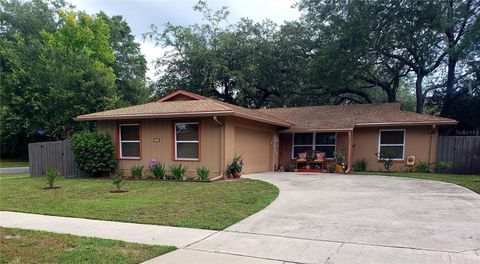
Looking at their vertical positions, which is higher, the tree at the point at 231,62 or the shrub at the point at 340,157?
the tree at the point at 231,62

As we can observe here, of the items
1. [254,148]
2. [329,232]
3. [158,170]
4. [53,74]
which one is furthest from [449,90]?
[53,74]

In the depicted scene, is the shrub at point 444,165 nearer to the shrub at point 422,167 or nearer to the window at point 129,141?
the shrub at point 422,167

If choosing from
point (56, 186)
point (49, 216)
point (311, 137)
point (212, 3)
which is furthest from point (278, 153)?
point (212, 3)

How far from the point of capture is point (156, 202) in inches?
293

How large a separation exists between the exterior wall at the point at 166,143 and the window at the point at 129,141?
0.18 meters

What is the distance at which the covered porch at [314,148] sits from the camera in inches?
598

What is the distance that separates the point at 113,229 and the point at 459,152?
1531cm

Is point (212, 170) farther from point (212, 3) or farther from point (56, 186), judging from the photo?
point (212, 3)

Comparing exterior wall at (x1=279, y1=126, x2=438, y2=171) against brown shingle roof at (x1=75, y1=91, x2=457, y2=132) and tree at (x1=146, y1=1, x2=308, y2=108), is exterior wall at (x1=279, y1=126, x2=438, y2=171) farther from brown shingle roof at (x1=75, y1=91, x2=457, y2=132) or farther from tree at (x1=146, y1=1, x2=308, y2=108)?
tree at (x1=146, y1=1, x2=308, y2=108)

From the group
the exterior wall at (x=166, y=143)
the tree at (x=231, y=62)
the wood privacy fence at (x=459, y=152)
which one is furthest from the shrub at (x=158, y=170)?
the tree at (x=231, y=62)

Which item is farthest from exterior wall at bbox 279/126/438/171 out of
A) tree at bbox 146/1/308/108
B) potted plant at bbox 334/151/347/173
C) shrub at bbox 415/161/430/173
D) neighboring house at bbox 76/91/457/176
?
tree at bbox 146/1/308/108

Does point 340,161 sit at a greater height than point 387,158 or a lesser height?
A: lesser

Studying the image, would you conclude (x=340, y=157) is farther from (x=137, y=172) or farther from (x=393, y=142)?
(x=137, y=172)

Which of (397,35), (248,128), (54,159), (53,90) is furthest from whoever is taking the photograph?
(53,90)
